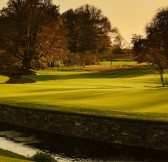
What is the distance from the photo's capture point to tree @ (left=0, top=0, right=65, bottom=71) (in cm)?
7200

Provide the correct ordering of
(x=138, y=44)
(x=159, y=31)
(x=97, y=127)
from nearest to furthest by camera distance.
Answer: (x=97, y=127), (x=159, y=31), (x=138, y=44)

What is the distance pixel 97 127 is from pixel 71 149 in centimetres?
228

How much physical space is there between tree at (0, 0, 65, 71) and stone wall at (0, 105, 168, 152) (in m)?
46.1

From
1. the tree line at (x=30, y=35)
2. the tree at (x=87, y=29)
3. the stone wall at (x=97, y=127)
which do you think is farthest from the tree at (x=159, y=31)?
the stone wall at (x=97, y=127)

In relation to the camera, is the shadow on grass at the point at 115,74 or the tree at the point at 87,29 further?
the tree at the point at 87,29

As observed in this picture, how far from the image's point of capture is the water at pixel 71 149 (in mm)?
19391

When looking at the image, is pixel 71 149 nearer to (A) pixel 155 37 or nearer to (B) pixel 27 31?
(B) pixel 27 31

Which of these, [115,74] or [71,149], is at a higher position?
[115,74]

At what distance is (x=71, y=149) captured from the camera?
2089 centimetres

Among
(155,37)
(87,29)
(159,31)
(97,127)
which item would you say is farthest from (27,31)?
(97,127)

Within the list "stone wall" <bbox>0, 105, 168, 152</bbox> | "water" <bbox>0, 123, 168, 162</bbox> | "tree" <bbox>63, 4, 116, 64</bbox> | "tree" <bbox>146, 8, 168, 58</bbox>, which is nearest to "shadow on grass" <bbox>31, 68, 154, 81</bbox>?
A: "tree" <bbox>146, 8, 168, 58</bbox>

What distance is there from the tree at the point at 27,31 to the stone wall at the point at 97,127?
46095 mm

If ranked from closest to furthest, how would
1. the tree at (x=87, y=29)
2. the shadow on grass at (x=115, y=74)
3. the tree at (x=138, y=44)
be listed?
the shadow on grass at (x=115, y=74), the tree at (x=138, y=44), the tree at (x=87, y=29)

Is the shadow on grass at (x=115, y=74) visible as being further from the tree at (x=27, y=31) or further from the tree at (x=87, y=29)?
the tree at (x=87, y=29)
